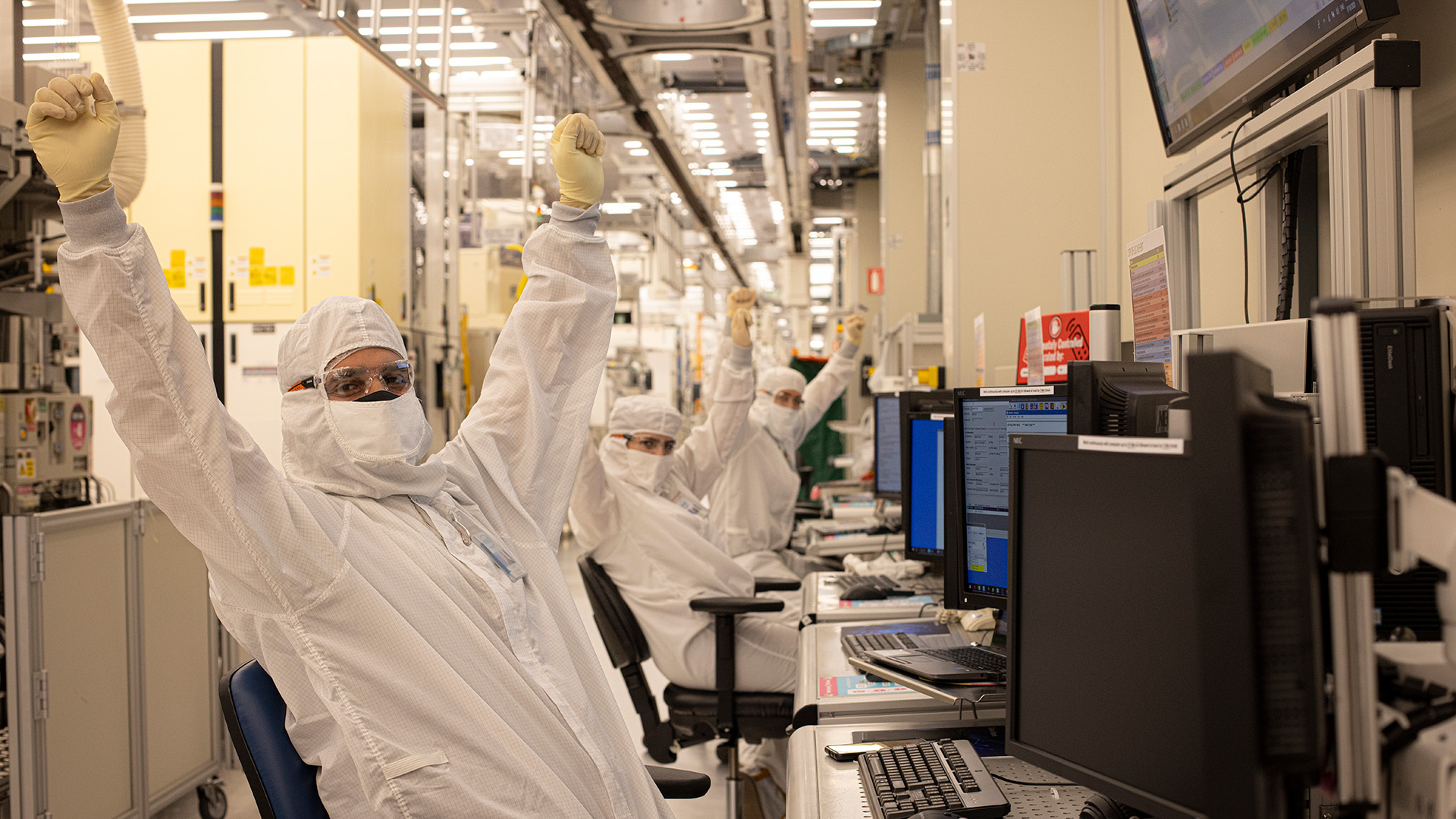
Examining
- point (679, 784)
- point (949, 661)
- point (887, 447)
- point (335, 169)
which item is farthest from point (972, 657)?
Result: point (335, 169)

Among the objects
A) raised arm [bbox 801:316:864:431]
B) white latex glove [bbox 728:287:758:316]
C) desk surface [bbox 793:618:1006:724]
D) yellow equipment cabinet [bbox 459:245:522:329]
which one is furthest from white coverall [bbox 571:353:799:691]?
yellow equipment cabinet [bbox 459:245:522:329]

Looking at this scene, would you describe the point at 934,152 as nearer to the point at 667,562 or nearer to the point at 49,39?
the point at 667,562

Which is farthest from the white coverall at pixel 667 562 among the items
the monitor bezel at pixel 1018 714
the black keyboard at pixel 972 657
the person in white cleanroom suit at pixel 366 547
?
the monitor bezel at pixel 1018 714

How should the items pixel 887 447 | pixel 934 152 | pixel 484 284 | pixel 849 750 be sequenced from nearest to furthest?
1. pixel 849 750
2. pixel 887 447
3. pixel 934 152
4. pixel 484 284

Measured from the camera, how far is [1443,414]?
0.94 m

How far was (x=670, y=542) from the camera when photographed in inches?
122

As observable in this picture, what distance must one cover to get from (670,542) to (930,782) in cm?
190

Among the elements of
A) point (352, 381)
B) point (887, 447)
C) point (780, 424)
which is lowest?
point (887, 447)

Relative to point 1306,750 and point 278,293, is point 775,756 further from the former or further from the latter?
point 278,293

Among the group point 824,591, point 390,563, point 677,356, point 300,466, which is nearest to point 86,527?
point 300,466

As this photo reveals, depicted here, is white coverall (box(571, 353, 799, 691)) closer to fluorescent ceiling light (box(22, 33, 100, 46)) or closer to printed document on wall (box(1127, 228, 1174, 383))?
printed document on wall (box(1127, 228, 1174, 383))

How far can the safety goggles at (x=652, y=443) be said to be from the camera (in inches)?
133

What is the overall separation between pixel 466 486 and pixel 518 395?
21 cm

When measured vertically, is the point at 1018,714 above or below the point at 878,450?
below
